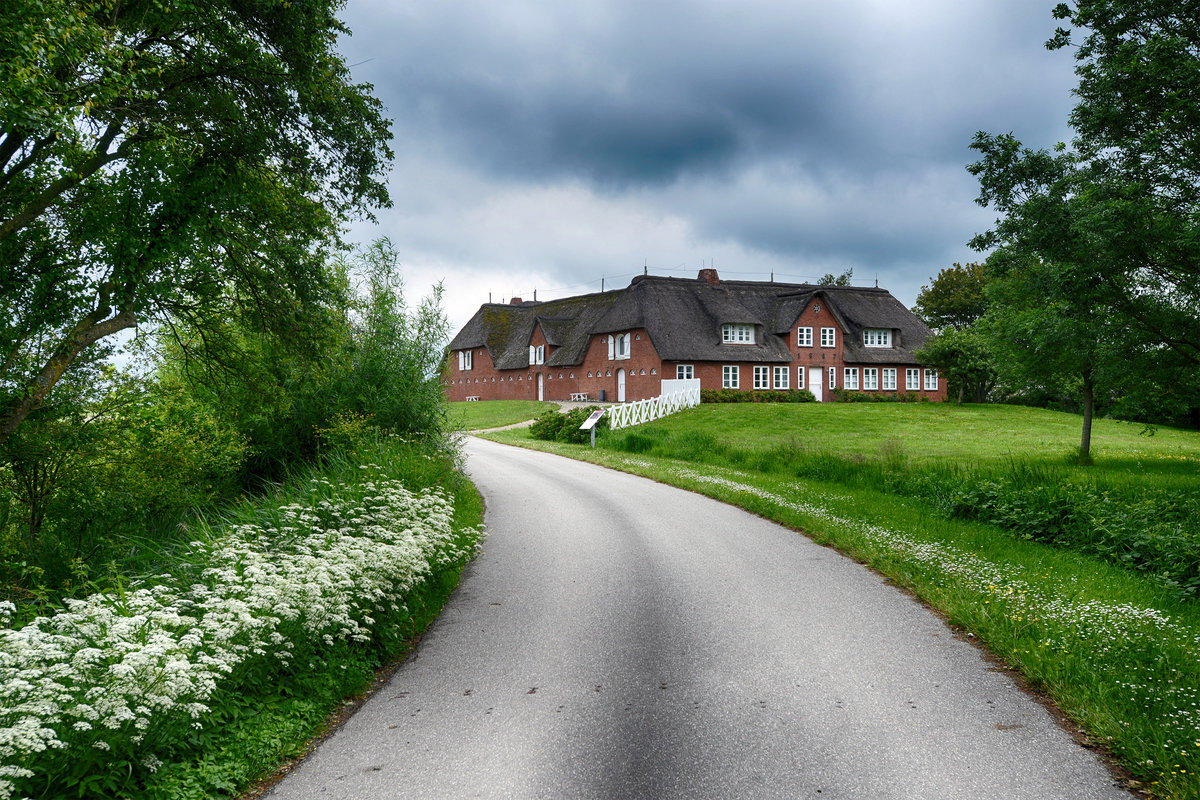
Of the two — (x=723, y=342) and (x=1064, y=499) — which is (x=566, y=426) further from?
(x=723, y=342)

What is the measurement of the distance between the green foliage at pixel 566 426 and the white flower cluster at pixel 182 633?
860 inches

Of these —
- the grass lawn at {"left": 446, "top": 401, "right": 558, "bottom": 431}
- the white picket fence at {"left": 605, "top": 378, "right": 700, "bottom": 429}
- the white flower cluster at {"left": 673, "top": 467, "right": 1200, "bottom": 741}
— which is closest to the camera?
the white flower cluster at {"left": 673, "top": 467, "right": 1200, "bottom": 741}

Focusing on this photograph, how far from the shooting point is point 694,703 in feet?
17.7

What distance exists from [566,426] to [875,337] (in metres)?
32.5

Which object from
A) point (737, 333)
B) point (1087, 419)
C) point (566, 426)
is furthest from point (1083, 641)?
point (737, 333)

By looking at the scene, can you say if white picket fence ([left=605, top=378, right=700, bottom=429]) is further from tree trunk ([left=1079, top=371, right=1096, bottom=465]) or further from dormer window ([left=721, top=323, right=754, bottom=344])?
tree trunk ([left=1079, top=371, right=1096, bottom=465])

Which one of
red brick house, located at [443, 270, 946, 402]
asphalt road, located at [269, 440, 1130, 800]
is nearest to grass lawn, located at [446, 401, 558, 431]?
red brick house, located at [443, 270, 946, 402]

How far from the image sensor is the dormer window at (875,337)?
177ft

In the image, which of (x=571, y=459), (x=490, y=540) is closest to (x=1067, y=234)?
(x=490, y=540)

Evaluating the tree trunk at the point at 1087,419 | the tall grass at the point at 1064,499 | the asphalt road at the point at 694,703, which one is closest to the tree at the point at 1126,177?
the tall grass at the point at 1064,499

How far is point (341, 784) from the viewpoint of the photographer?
431 centimetres

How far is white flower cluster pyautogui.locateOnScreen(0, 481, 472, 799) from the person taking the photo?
12.5 feet

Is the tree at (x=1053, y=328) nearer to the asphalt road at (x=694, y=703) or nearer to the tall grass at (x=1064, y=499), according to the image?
the tall grass at (x=1064, y=499)

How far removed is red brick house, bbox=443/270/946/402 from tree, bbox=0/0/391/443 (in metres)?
32.5
